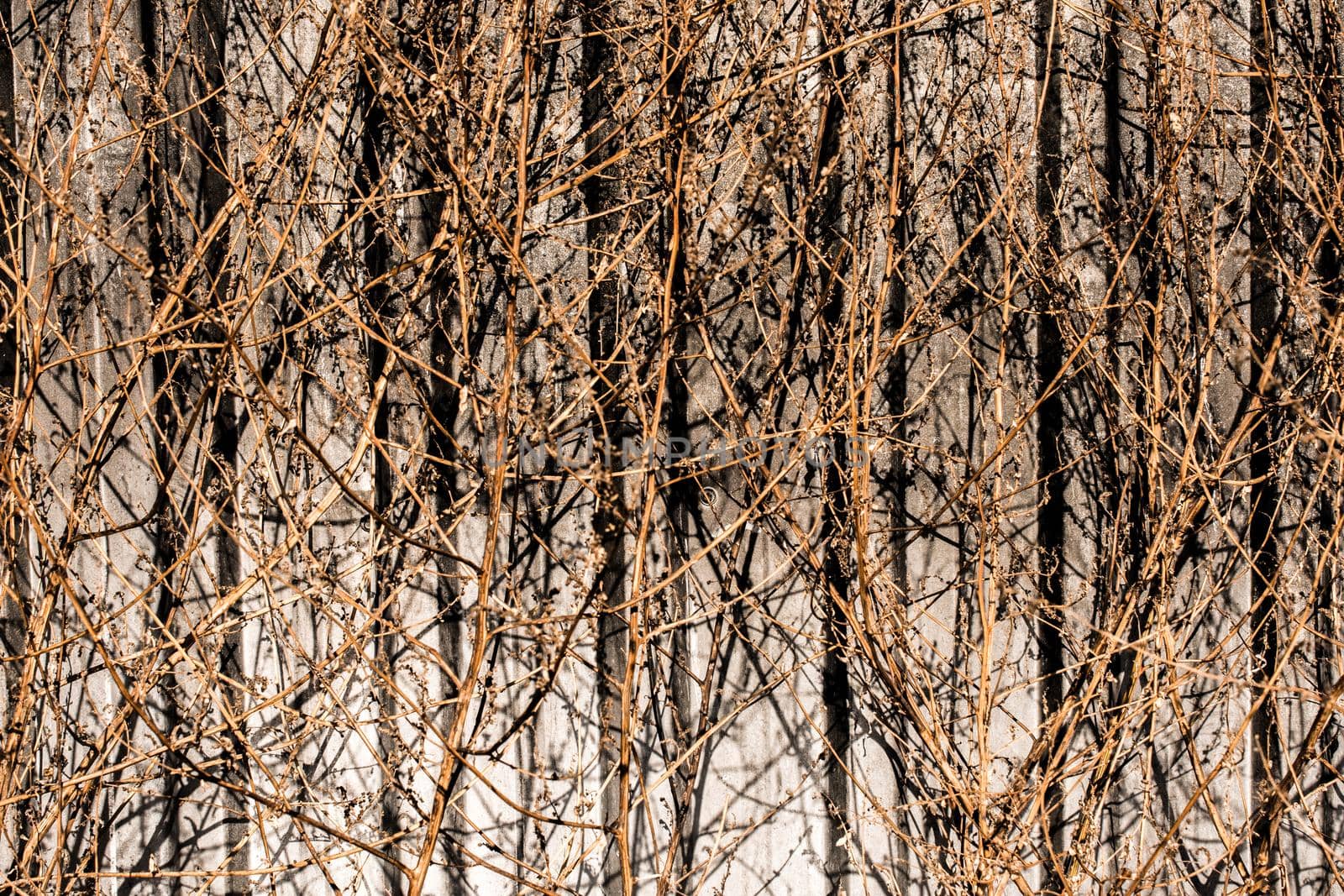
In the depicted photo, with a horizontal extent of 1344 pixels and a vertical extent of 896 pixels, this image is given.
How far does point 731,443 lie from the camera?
2049mm

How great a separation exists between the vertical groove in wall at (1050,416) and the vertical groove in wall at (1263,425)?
0.39 m

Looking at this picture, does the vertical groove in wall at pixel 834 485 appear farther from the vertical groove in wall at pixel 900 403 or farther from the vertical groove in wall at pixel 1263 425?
the vertical groove in wall at pixel 1263 425

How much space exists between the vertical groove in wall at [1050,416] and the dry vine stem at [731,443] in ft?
0.03

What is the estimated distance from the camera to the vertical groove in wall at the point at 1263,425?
6.80 ft

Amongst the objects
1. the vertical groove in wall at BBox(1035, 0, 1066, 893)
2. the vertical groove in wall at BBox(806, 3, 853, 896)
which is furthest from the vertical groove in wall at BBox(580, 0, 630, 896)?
the vertical groove in wall at BBox(1035, 0, 1066, 893)

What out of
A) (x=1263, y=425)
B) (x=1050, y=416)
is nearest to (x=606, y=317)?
(x=1050, y=416)

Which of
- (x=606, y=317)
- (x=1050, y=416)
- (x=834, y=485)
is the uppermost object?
(x=606, y=317)

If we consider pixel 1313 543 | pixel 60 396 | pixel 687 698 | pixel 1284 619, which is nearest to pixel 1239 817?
pixel 1284 619

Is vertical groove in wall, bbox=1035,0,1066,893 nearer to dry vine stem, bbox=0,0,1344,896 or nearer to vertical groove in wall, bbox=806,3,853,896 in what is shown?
dry vine stem, bbox=0,0,1344,896

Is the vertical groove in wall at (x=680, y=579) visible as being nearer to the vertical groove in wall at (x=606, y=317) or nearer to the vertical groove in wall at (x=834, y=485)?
the vertical groove in wall at (x=606, y=317)

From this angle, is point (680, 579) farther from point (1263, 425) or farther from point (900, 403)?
point (1263, 425)

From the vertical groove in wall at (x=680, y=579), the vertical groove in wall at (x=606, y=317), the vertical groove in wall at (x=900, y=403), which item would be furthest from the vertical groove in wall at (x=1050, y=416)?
the vertical groove in wall at (x=606, y=317)

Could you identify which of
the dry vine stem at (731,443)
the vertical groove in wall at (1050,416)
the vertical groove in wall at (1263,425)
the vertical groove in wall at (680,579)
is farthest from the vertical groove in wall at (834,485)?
the vertical groove in wall at (1263,425)

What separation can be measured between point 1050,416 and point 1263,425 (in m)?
0.45
